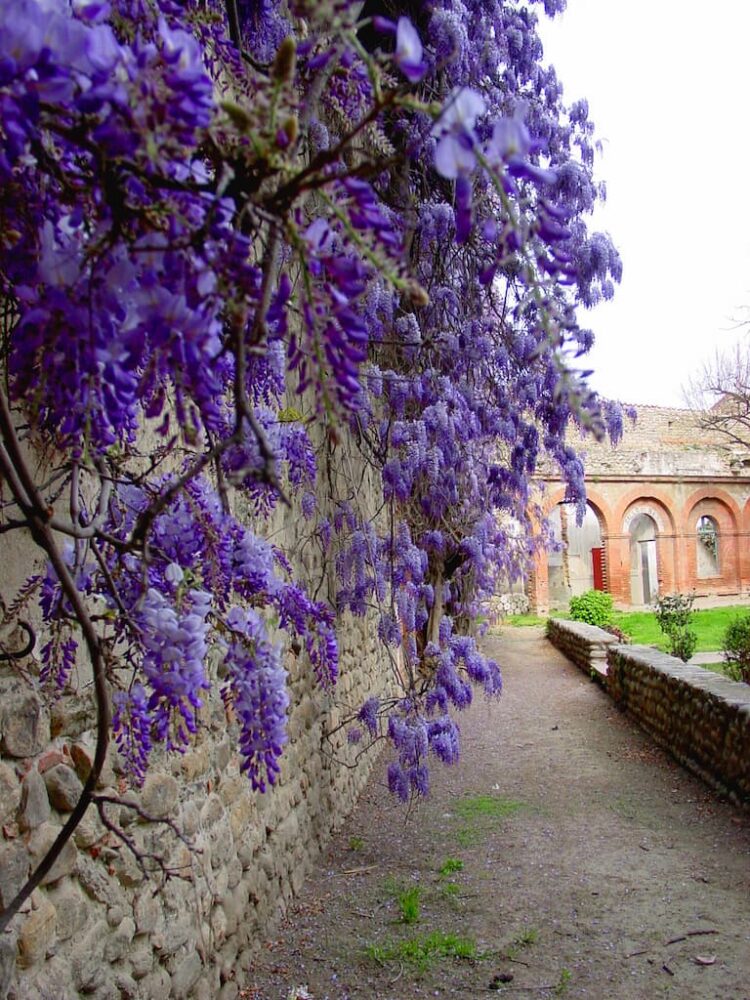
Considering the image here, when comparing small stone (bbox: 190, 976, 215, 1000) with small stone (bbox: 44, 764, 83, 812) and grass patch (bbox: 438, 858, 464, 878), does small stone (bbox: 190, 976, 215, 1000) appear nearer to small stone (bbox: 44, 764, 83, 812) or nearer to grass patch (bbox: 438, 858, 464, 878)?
small stone (bbox: 44, 764, 83, 812)

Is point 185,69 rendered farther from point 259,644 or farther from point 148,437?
point 148,437

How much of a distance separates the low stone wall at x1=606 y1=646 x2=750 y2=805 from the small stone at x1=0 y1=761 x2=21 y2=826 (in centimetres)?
442

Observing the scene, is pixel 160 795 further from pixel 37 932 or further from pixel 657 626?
pixel 657 626

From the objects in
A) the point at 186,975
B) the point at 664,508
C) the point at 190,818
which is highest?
the point at 664,508

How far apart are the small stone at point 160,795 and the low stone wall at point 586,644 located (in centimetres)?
792

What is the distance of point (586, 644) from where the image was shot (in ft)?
35.3

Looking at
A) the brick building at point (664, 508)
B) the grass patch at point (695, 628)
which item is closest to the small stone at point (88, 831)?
the grass patch at point (695, 628)

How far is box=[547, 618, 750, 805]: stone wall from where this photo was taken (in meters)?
5.07

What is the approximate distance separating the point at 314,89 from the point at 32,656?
125 cm

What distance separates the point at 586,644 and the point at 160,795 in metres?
9.19

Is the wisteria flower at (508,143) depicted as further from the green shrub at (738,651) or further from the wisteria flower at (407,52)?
the green shrub at (738,651)

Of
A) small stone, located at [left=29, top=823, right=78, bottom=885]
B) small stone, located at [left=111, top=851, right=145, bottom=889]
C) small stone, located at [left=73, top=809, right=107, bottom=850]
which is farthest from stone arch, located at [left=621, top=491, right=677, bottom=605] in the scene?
small stone, located at [left=29, top=823, right=78, bottom=885]

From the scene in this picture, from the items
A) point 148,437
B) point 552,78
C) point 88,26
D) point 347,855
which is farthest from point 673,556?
point 88,26

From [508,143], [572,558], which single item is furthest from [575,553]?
[508,143]
